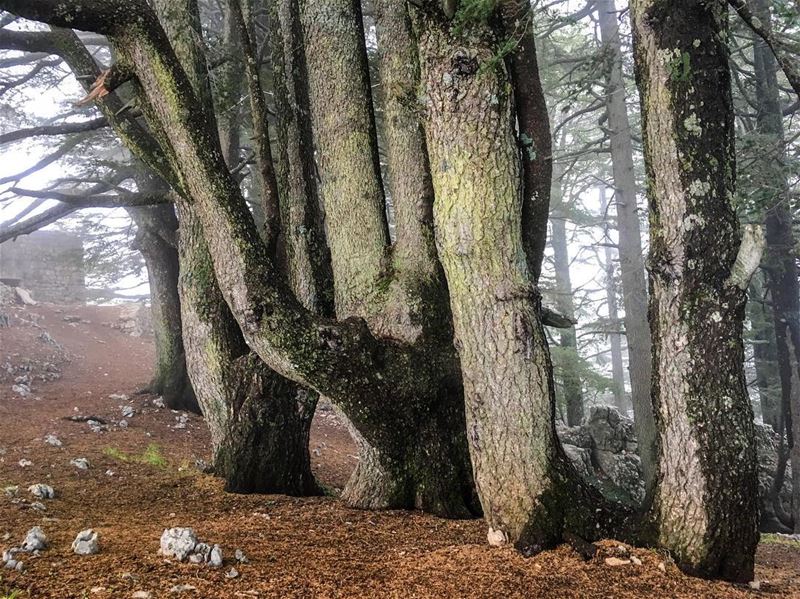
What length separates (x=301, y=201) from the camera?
470 centimetres

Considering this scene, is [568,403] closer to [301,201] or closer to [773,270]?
[773,270]

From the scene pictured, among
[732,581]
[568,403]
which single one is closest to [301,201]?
[732,581]

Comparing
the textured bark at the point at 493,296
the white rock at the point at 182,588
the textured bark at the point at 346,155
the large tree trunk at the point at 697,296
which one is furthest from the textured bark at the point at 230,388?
the large tree trunk at the point at 697,296

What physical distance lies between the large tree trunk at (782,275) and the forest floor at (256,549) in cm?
272

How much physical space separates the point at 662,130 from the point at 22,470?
5.57 meters

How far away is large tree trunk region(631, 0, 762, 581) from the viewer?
2.84 m

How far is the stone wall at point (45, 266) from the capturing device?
20266mm

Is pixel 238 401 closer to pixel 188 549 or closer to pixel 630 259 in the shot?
pixel 188 549

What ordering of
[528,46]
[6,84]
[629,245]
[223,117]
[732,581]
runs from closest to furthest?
[732,581], [528,46], [223,117], [6,84], [629,245]

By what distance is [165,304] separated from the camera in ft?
30.6

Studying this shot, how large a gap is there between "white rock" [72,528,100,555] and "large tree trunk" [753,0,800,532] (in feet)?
29.8

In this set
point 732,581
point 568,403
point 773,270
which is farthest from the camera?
point 568,403

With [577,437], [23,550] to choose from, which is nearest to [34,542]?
[23,550]

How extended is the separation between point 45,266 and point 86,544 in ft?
72.2
